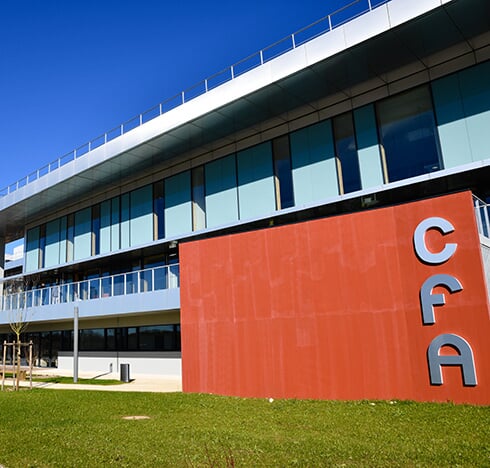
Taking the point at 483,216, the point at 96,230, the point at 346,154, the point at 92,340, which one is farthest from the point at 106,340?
the point at 483,216

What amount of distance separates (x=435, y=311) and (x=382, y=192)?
271 inches

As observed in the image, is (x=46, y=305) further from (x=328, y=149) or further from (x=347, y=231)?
(x=347, y=231)

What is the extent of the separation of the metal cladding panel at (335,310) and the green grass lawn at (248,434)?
0.87 m

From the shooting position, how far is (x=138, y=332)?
27.6 m

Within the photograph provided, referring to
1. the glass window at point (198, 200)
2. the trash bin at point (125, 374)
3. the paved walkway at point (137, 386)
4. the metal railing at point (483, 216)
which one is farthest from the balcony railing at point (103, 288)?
the metal railing at point (483, 216)

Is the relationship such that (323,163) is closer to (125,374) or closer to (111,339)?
(125,374)

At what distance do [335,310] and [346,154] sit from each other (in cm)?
811

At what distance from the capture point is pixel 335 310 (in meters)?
13.8

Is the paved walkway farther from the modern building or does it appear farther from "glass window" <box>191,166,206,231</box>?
"glass window" <box>191,166,206,231</box>

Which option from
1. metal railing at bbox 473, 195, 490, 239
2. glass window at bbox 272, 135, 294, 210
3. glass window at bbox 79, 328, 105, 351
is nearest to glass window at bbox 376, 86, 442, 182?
metal railing at bbox 473, 195, 490, 239

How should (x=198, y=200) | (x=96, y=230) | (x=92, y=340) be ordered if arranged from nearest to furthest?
(x=198, y=200)
(x=92, y=340)
(x=96, y=230)

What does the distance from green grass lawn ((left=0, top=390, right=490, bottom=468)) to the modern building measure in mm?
1422

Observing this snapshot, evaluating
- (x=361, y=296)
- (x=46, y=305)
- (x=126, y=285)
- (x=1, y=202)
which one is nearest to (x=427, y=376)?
(x=361, y=296)

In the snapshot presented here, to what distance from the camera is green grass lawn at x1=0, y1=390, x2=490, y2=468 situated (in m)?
7.49
